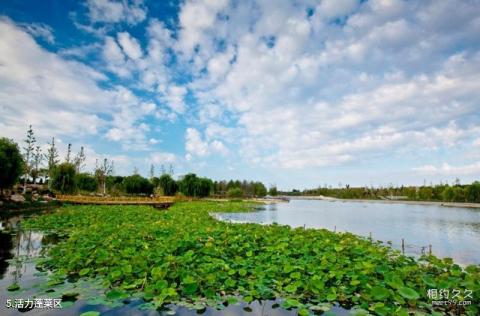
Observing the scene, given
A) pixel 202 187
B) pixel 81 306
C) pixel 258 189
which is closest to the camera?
pixel 81 306

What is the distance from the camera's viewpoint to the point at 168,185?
176ft

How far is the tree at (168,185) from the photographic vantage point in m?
53.8

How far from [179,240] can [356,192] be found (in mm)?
108944

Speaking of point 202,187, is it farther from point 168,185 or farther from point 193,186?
point 168,185

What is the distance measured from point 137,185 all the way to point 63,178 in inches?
720

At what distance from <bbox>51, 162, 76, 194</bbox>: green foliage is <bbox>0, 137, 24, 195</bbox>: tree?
24.5 ft

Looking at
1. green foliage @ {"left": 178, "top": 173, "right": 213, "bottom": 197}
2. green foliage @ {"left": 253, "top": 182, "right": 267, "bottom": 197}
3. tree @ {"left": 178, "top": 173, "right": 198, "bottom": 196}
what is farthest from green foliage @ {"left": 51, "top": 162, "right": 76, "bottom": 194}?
green foliage @ {"left": 253, "top": 182, "right": 267, "bottom": 197}

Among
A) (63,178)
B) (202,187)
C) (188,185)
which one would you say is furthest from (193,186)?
(63,178)

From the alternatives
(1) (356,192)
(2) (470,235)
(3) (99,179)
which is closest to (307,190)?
(1) (356,192)

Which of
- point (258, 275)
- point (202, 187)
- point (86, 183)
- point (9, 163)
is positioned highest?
point (9, 163)

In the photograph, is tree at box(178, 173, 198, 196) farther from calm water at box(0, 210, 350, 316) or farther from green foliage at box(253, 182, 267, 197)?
green foliage at box(253, 182, 267, 197)

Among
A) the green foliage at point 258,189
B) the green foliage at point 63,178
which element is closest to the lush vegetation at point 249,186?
the green foliage at point 258,189

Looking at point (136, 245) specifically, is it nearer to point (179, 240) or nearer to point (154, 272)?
point (179, 240)

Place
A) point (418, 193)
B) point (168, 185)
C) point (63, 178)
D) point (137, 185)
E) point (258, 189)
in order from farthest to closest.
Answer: point (258, 189) → point (418, 193) → point (168, 185) → point (137, 185) → point (63, 178)
